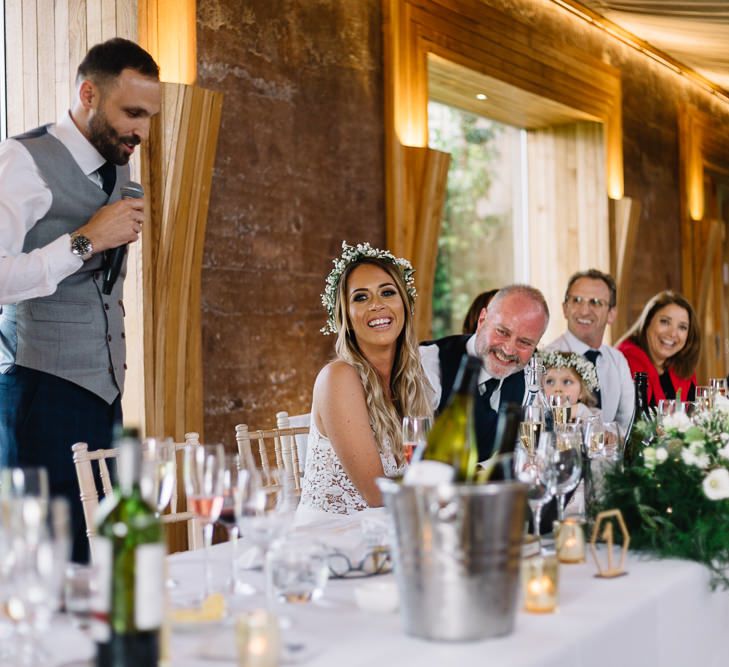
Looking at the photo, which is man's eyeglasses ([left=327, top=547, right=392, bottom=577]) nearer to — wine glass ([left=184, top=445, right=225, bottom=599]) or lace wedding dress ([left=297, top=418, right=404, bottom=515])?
wine glass ([left=184, top=445, right=225, bottom=599])

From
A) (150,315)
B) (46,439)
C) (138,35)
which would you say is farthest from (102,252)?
(138,35)

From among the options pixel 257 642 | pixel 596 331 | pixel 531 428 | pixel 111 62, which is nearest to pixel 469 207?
pixel 596 331

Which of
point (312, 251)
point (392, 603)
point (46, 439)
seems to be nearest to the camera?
point (392, 603)

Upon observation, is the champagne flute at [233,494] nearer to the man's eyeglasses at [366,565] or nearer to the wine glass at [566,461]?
the man's eyeglasses at [366,565]

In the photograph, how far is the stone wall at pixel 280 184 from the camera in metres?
4.51

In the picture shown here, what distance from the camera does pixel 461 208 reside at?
1388cm

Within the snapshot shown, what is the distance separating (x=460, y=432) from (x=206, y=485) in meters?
0.37

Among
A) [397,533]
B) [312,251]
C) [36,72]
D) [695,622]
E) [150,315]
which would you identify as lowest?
[695,622]

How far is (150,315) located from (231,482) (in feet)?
8.64

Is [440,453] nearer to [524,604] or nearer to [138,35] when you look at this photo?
[524,604]

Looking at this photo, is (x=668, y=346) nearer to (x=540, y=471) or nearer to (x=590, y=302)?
(x=590, y=302)

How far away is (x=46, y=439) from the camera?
2676 millimetres

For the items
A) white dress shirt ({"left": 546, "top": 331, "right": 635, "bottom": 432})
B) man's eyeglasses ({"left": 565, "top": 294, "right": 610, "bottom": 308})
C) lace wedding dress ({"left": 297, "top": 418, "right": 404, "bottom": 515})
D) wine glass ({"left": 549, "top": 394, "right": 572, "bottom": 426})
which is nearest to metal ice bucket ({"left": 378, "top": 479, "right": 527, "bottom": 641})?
wine glass ({"left": 549, "top": 394, "right": 572, "bottom": 426})

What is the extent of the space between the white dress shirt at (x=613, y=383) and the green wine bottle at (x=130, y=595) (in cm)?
354
